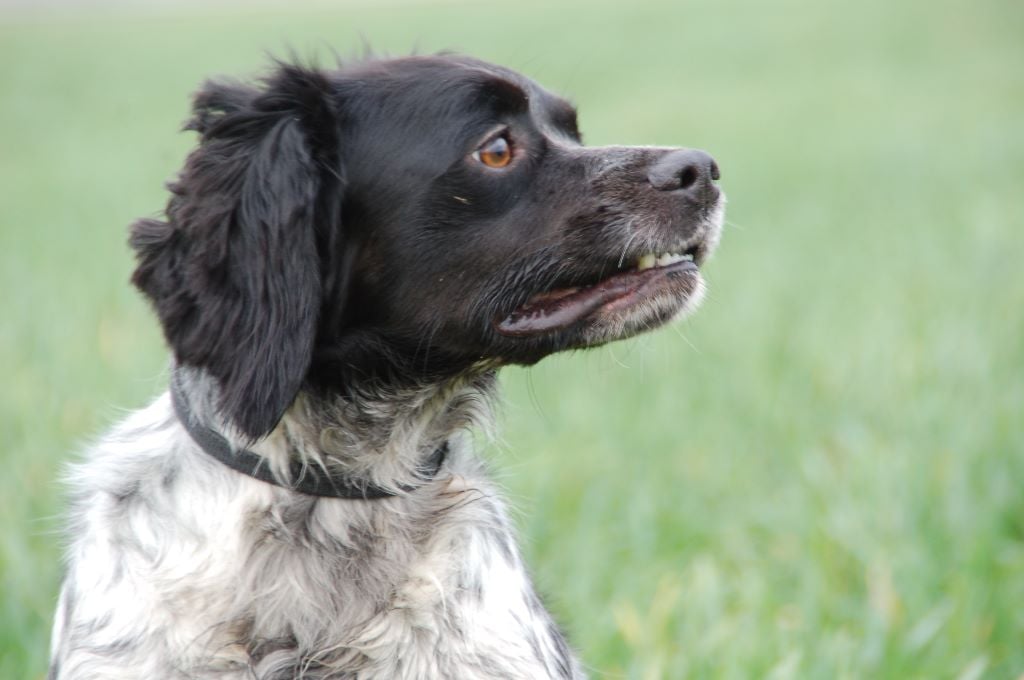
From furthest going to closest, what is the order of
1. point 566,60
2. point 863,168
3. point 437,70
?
point 566,60
point 863,168
point 437,70

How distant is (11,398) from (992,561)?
3.85 metres

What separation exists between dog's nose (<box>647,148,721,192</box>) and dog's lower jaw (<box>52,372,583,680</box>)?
0.79m

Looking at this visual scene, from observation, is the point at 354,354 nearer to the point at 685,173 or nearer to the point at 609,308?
the point at 609,308

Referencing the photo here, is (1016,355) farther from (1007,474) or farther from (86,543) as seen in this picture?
(86,543)

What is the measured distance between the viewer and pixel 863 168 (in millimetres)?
12984

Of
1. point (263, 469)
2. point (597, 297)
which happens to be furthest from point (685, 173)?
point (263, 469)

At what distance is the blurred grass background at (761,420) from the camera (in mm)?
3766

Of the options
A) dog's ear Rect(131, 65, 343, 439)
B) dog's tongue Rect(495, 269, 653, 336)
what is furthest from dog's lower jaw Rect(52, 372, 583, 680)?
dog's tongue Rect(495, 269, 653, 336)

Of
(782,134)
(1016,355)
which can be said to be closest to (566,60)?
(782,134)

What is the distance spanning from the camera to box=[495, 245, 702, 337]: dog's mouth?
2740mm

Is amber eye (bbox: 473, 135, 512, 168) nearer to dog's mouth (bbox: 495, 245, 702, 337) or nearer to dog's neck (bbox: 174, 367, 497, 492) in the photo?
dog's mouth (bbox: 495, 245, 702, 337)

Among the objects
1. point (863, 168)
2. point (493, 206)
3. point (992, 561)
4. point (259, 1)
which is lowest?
point (259, 1)

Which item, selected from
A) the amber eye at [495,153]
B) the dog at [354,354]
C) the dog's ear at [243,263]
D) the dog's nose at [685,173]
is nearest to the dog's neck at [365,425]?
the dog at [354,354]

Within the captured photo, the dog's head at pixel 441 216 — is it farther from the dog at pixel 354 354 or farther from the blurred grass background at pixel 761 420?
the blurred grass background at pixel 761 420
